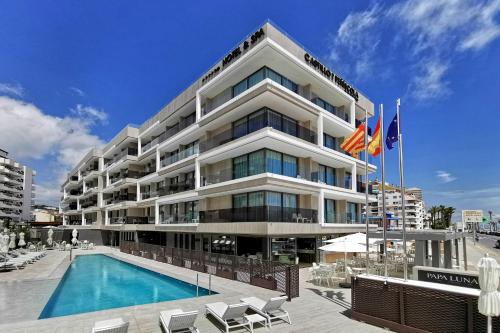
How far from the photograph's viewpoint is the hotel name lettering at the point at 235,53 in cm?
→ 2350

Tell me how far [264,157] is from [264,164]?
2.78 ft

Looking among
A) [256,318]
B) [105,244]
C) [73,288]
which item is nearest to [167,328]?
[256,318]

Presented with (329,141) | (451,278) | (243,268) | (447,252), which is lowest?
(243,268)

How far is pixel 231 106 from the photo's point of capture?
25.6m

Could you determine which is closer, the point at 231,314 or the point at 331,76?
the point at 231,314

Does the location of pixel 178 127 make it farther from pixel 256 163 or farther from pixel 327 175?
pixel 327 175

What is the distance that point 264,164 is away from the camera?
22.9 m

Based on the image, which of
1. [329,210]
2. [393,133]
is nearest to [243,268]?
[393,133]

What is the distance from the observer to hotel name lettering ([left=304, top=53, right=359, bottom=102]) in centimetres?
2702

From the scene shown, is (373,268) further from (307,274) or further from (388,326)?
(388,326)

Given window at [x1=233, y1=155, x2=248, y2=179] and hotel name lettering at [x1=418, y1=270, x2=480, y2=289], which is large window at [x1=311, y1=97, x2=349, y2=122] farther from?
hotel name lettering at [x1=418, y1=270, x2=480, y2=289]

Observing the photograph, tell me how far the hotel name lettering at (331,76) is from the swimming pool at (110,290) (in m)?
19.0

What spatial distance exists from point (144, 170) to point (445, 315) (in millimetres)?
44465

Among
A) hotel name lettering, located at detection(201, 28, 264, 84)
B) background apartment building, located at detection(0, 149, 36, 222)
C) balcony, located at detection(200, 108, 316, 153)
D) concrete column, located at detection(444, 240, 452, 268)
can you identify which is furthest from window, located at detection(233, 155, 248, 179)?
background apartment building, located at detection(0, 149, 36, 222)
